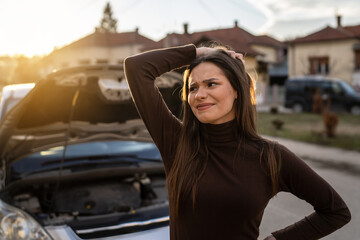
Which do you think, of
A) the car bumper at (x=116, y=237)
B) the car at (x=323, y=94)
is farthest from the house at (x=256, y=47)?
the car bumper at (x=116, y=237)

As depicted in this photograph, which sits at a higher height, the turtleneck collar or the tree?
the tree

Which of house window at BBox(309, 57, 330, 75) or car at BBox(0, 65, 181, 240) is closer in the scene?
car at BBox(0, 65, 181, 240)

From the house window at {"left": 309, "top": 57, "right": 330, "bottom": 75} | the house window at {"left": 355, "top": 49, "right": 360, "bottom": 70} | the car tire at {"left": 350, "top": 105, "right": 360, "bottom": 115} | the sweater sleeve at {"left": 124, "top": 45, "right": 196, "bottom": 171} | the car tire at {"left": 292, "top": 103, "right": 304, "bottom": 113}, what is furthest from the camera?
the house window at {"left": 309, "top": 57, "right": 330, "bottom": 75}

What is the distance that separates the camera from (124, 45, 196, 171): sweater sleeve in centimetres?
178

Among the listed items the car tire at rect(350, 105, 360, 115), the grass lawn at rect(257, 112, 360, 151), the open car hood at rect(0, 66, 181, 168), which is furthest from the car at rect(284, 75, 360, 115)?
the open car hood at rect(0, 66, 181, 168)

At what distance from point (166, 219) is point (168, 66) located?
115 centimetres

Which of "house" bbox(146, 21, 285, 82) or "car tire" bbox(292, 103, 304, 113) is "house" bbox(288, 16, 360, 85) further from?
"car tire" bbox(292, 103, 304, 113)

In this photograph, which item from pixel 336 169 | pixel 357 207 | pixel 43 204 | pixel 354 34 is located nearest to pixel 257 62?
pixel 354 34

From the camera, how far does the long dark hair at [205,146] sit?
5.23 feet

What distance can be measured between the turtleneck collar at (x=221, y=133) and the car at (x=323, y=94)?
60.5 feet

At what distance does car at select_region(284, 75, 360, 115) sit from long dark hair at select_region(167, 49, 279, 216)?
724 inches

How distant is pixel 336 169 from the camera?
7.45 metres

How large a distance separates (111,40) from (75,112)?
43488 millimetres

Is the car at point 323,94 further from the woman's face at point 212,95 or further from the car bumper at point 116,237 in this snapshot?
the woman's face at point 212,95
